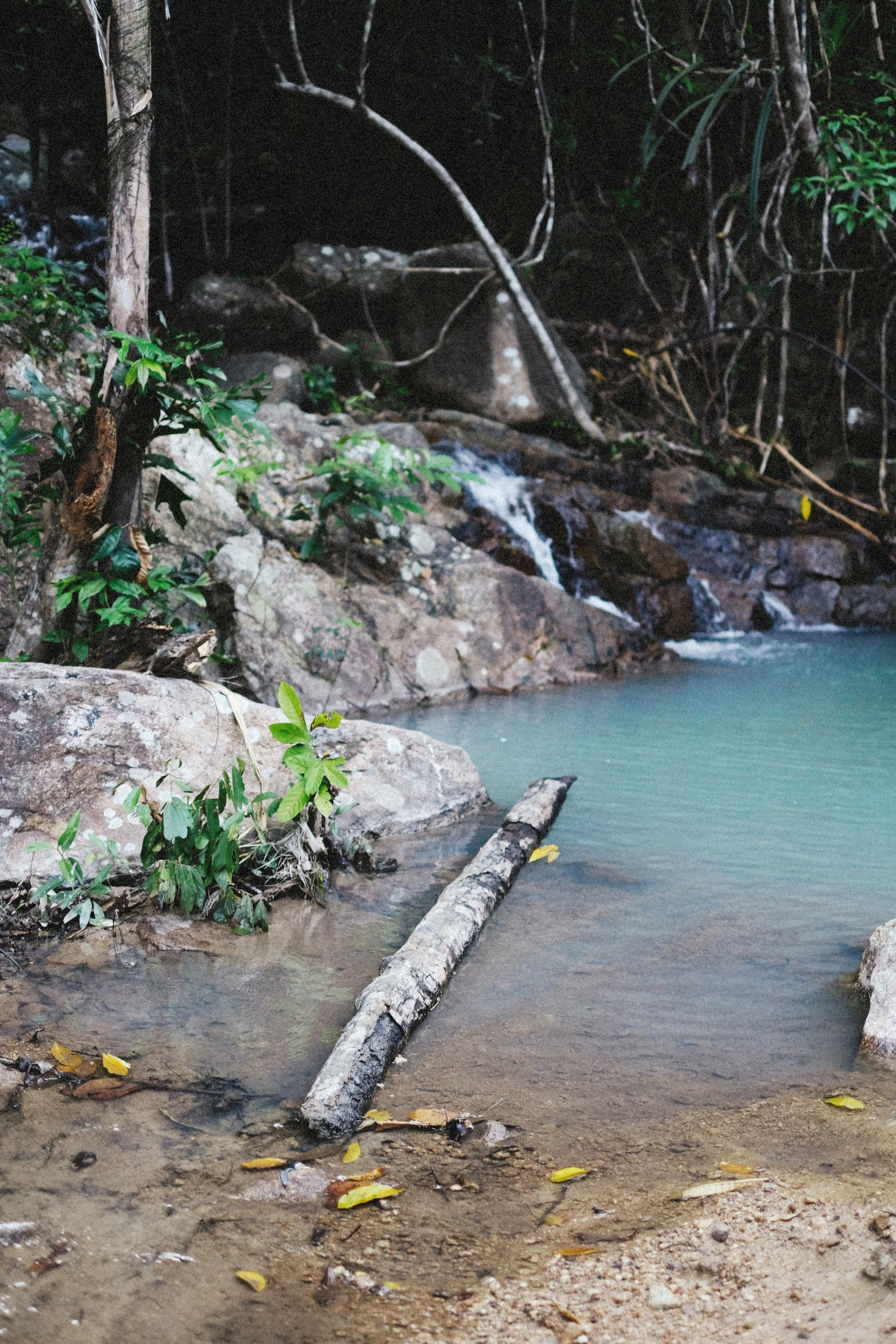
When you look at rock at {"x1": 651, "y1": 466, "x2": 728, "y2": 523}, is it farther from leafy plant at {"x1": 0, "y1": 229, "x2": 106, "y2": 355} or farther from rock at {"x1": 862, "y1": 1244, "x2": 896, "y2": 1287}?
rock at {"x1": 862, "y1": 1244, "x2": 896, "y2": 1287}

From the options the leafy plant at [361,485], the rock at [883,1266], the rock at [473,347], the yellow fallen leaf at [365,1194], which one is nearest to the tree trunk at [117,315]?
the leafy plant at [361,485]

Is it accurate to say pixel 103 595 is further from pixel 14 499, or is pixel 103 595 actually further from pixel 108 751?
pixel 14 499

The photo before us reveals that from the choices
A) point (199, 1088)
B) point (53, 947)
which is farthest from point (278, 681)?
point (199, 1088)

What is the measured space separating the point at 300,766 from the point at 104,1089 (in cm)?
131

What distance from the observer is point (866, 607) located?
424 inches

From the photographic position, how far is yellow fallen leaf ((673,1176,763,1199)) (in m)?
1.75

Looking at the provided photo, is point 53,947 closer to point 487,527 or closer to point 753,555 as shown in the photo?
point 487,527

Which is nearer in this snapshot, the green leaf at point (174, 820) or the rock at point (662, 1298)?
the rock at point (662, 1298)

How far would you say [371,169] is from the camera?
43.7 feet

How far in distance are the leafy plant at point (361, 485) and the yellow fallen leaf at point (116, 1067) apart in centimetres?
513

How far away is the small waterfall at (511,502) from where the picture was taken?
9109 millimetres

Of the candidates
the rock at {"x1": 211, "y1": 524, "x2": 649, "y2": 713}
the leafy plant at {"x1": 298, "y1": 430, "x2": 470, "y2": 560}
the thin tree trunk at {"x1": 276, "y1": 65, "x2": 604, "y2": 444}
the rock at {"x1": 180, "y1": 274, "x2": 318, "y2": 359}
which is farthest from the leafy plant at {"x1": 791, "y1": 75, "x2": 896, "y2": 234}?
the rock at {"x1": 180, "y1": 274, "x2": 318, "y2": 359}

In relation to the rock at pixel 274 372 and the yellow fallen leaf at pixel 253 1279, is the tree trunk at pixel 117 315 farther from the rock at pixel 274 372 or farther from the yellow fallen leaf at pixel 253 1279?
the rock at pixel 274 372

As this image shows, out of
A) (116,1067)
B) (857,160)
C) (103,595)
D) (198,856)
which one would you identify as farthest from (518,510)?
(116,1067)
